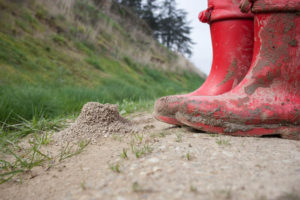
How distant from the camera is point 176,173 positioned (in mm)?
678

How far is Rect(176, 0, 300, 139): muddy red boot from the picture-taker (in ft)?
3.45

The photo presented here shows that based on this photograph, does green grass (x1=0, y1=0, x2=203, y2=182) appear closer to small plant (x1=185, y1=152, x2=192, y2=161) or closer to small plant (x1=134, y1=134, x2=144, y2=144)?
small plant (x1=134, y1=134, x2=144, y2=144)

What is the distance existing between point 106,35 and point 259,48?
6472mm

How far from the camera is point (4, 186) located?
79 cm

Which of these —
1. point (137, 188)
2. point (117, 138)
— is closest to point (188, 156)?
point (137, 188)

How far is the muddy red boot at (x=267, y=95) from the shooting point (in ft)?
3.45

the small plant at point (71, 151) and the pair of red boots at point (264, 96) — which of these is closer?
the small plant at point (71, 151)

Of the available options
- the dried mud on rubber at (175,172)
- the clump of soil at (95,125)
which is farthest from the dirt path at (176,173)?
the clump of soil at (95,125)

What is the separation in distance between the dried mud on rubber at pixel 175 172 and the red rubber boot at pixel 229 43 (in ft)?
1.73

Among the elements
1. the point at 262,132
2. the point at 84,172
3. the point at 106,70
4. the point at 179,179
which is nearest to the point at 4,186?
the point at 84,172

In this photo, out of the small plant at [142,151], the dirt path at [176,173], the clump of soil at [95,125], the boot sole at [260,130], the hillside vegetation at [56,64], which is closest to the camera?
the dirt path at [176,173]

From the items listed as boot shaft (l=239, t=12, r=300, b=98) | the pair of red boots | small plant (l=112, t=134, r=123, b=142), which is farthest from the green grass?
boot shaft (l=239, t=12, r=300, b=98)

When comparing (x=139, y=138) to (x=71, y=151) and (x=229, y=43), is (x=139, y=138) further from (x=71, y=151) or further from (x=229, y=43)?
(x=229, y=43)

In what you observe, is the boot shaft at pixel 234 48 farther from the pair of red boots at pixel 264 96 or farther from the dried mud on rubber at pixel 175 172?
the dried mud on rubber at pixel 175 172
